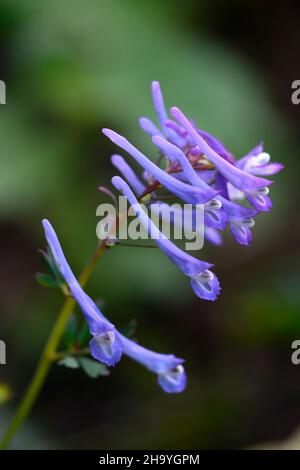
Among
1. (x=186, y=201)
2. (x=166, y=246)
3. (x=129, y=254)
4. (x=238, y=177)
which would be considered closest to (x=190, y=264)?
(x=166, y=246)

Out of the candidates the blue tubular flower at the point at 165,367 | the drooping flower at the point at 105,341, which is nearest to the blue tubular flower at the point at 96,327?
the drooping flower at the point at 105,341

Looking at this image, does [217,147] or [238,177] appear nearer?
[238,177]

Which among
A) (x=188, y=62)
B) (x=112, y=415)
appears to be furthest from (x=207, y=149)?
(x=188, y=62)

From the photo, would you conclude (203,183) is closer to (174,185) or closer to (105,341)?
(174,185)

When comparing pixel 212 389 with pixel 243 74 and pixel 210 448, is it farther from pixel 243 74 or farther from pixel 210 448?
pixel 243 74

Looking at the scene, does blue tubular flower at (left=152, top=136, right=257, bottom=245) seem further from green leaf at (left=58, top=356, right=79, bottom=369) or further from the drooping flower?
green leaf at (left=58, top=356, right=79, bottom=369)

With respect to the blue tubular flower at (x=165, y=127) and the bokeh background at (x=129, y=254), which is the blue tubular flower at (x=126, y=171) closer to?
the blue tubular flower at (x=165, y=127)

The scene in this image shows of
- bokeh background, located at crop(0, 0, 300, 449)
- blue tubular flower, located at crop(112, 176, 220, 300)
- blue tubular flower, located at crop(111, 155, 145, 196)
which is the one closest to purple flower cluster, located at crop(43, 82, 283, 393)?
blue tubular flower, located at crop(112, 176, 220, 300)
